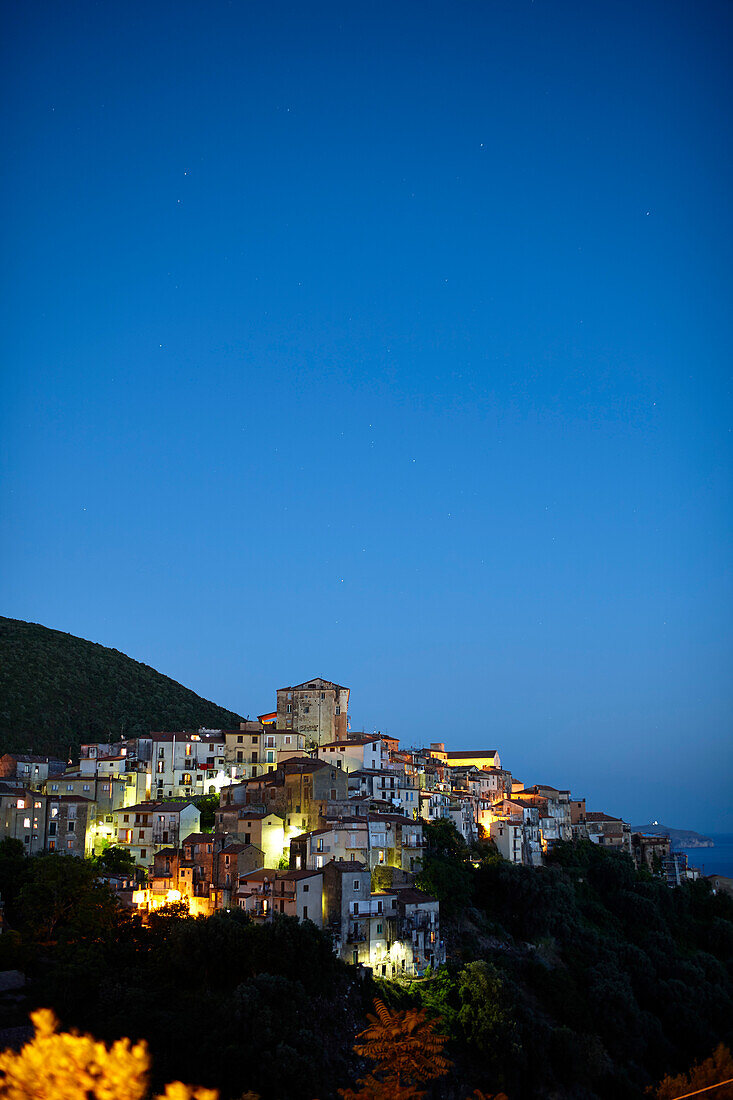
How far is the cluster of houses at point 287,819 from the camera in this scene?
40.5m

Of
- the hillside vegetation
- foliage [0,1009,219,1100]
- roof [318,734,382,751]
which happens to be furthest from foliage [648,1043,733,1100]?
roof [318,734,382,751]

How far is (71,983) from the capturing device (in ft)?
104

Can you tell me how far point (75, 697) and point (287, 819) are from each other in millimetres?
39906

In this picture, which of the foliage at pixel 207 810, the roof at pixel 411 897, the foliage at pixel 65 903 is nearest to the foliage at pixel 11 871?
the foliage at pixel 65 903

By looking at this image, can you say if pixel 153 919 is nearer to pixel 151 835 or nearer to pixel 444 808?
pixel 151 835

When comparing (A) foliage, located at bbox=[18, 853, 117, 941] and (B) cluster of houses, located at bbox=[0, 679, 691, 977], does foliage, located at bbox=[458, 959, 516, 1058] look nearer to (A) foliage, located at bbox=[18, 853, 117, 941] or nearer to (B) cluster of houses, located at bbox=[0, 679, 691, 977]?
(B) cluster of houses, located at bbox=[0, 679, 691, 977]

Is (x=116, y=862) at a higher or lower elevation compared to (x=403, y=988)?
higher

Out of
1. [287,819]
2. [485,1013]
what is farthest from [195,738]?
[485,1013]

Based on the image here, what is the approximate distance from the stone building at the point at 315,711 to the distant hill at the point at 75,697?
19471 millimetres

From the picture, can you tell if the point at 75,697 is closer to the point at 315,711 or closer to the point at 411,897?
the point at 315,711

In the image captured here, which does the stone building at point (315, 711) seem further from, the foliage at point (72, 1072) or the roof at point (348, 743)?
the foliage at point (72, 1072)

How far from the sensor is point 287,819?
153ft

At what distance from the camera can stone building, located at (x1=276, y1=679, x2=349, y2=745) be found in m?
60.9

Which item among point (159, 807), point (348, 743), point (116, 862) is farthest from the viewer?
point (348, 743)
